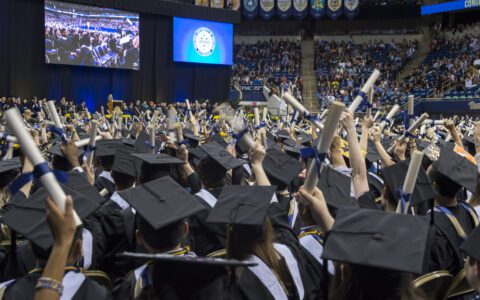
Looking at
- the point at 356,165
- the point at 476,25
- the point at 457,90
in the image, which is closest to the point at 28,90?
the point at 457,90

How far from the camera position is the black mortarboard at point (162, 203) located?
2799mm

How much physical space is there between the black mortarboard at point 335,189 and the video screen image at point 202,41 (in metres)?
23.1

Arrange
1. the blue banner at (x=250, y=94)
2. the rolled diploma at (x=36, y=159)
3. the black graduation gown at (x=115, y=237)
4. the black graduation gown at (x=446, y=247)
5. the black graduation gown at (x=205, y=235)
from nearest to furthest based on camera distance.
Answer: the rolled diploma at (x=36, y=159), the black graduation gown at (x=446, y=247), the black graduation gown at (x=115, y=237), the black graduation gown at (x=205, y=235), the blue banner at (x=250, y=94)

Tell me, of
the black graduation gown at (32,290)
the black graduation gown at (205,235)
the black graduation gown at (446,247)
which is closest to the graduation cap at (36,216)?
the black graduation gown at (32,290)

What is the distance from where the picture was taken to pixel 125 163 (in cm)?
477

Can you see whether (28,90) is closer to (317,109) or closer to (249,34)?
Answer: (317,109)

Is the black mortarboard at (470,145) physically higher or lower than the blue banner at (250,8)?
lower

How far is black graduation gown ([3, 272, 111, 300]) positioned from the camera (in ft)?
7.54

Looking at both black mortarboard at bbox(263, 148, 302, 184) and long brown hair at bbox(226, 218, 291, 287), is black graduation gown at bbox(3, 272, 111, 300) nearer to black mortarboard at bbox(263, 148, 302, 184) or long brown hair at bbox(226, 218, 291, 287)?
long brown hair at bbox(226, 218, 291, 287)

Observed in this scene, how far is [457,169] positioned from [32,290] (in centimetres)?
272

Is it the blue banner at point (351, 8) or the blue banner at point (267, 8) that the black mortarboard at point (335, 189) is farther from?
the blue banner at point (351, 8)

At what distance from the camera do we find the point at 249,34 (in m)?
36.1

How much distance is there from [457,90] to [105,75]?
15.3 m

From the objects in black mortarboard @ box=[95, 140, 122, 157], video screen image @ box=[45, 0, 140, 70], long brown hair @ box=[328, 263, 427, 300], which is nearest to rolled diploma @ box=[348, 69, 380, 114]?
long brown hair @ box=[328, 263, 427, 300]
